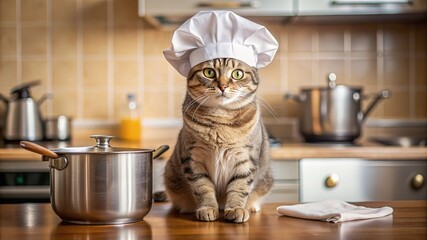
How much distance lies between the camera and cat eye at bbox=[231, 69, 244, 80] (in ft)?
4.13

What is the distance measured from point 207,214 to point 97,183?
22 centimetres

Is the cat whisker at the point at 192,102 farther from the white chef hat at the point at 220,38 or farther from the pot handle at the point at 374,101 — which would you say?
the pot handle at the point at 374,101

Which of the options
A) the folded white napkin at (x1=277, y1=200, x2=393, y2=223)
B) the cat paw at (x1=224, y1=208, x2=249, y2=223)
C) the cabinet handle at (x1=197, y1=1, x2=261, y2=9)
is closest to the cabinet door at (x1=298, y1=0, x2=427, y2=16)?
the cabinet handle at (x1=197, y1=1, x2=261, y2=9)

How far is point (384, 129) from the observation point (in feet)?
9.62

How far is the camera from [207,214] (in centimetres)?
118

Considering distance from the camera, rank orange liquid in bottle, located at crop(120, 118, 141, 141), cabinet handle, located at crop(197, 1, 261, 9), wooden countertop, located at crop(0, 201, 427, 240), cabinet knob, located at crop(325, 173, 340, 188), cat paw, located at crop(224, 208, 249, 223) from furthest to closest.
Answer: orange liquid in bottle, located at crop(120, 118, 141, 141), cabinet handle, located at crop(197, 1, 261, 9), cabinet knob, located at crop(325, 173, 340, 188), cat paw, located at crop(224, 208, 249, 223), wooden countertop, located at crop(0, 201, 427, 240)

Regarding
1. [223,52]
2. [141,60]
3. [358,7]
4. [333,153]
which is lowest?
[333,153]

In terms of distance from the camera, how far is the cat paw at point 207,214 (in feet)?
3.85

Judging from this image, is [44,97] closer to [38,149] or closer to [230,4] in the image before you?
[230,4]

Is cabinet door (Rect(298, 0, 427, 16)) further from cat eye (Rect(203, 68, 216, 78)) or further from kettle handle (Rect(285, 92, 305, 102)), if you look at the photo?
cat eye (Rect(203, 68, 216, 78))

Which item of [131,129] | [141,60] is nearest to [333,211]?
[131,129]

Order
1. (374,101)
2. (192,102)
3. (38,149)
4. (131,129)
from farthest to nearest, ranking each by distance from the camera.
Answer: (131,129), (374,101), (192,102), (38,149)

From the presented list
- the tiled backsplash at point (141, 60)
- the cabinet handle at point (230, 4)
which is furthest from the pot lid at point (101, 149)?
the tiled backsplash at point (141, 60)

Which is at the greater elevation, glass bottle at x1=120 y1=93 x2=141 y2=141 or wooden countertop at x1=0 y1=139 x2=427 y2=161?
glass bottle at x1=120 y1=93 x2=141 y2=141
